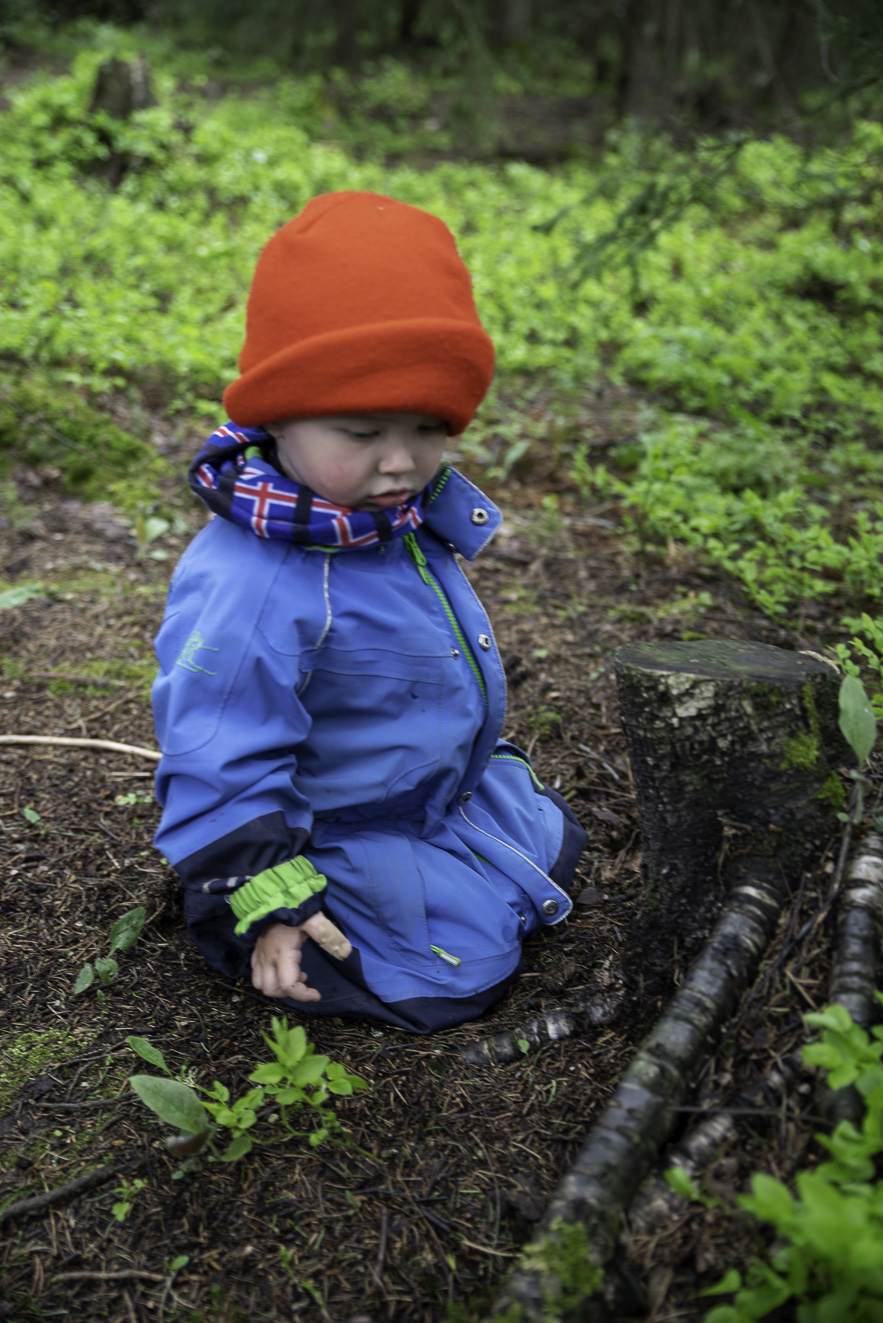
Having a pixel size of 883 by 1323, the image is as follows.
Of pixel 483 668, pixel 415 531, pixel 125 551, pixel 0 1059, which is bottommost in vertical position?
pixel 125 551

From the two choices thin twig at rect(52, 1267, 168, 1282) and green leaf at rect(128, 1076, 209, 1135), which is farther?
green leaf at rect(128, 1076, 209, 1135)

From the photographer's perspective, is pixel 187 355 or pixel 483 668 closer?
pixel 483 668

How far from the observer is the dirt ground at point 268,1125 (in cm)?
153

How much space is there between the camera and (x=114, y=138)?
9570 mm

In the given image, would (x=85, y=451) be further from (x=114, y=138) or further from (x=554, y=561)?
(x=114, y=138)

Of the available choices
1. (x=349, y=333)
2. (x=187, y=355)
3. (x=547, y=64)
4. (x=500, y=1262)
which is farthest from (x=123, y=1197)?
(x=547, y=64)

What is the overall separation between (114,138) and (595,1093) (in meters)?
10.7

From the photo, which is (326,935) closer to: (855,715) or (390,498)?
(390,498)

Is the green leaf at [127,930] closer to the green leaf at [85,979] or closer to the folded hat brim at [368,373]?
the green leaf at [85,979]

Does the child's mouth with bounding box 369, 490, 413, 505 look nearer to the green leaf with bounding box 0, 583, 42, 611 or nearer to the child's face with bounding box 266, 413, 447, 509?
the child's face with bounding box 266, 413, 447, 509

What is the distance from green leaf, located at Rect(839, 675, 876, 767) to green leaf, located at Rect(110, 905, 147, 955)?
1.72 m

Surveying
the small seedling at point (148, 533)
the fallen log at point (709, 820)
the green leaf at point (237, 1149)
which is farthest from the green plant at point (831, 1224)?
the small seedling at point (148, 533)

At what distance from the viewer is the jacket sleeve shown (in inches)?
72.0

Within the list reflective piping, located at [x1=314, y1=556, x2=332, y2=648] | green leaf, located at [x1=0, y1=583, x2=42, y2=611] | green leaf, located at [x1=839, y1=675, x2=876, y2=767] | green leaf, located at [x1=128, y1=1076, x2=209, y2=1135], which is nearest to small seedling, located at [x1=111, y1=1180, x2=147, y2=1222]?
green leaf, located at [x1=128, y1=1076, x2=209, y2=1135]
